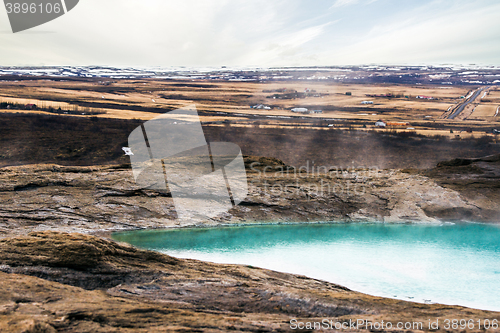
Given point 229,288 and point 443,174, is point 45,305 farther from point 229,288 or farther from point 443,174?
point 443,174

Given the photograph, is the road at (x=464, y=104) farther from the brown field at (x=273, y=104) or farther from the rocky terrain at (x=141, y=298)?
the rocky terrain at (x=141, y=298)

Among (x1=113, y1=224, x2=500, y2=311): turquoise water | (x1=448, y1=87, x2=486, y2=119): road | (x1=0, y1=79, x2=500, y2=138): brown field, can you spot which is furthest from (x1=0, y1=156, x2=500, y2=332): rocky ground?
(x1=448, y1=87, x2=486, y2=119): road

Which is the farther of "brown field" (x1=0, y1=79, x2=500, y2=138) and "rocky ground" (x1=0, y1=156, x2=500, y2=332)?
"brown field" (x1=0, y1=79, x2=500, y2=138)

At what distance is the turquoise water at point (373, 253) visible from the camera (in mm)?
11508

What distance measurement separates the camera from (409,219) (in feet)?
69.3

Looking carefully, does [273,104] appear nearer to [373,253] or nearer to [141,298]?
[373,253]

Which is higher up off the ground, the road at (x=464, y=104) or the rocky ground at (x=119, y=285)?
the road at (x=464, y=104)

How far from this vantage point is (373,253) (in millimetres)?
15344

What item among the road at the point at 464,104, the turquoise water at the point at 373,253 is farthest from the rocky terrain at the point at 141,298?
the road at the point at 464,104

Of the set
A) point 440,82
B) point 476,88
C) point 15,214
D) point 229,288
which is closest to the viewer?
point 229,288

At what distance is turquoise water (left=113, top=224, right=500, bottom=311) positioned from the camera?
11508 mm

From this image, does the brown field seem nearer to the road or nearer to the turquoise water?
the road

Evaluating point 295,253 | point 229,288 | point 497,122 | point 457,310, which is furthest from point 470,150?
point 229,288

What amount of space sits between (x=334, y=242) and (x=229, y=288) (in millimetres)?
11575
